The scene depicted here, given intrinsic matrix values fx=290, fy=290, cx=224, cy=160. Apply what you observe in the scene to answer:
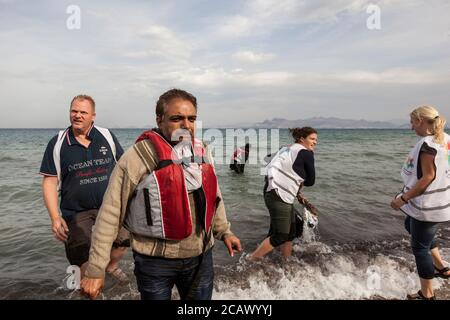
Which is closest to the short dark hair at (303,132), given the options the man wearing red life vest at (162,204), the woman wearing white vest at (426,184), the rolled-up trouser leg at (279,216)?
the rolled-up trouser leg at (279,216)

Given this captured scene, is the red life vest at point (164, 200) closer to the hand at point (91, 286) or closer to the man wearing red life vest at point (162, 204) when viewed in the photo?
the man wearing red life vest at point (162, 204)

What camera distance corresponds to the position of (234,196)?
11.3 m

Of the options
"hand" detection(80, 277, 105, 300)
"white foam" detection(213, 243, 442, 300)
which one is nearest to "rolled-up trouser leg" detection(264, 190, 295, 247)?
"white foam" detection(213, 243, 442, 300)

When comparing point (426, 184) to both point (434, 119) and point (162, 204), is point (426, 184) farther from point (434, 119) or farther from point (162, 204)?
point (162, 204)

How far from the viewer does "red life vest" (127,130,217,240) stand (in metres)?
2.02

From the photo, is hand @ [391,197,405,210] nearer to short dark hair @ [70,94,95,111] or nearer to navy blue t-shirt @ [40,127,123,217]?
navy blue t-shirt @ [40,127,123,217]

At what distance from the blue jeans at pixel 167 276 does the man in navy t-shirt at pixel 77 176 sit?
150 centimetres

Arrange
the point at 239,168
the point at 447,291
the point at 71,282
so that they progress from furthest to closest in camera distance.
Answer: the point at 239,168 < the point at 71,282 < the point at 447,291
